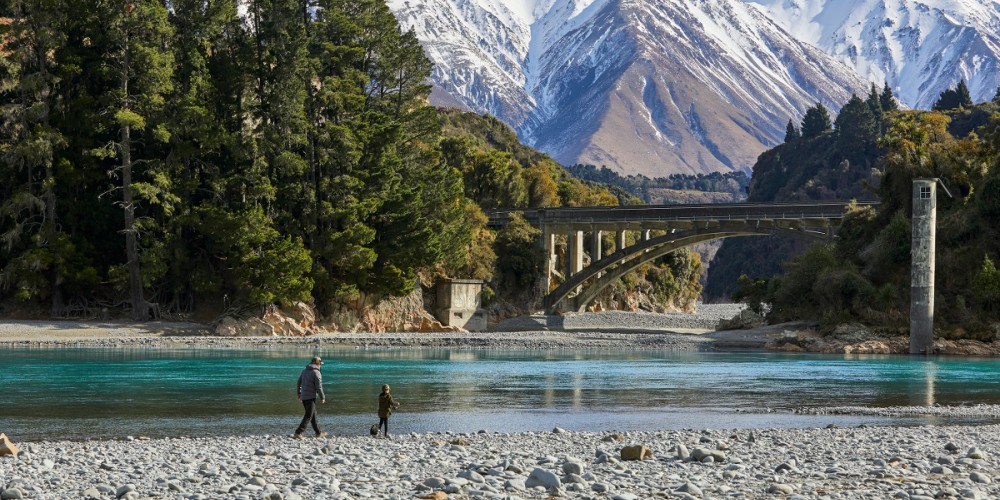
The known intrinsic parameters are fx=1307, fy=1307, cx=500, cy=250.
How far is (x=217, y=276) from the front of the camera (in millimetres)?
71125

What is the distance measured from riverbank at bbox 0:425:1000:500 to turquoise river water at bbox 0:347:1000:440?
167 inches

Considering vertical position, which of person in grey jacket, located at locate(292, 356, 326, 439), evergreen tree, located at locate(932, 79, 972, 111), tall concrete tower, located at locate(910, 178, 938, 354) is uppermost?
evergreen tree, located at locate(932, 79, 972, 111)

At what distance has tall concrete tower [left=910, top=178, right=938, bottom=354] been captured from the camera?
61.8 m

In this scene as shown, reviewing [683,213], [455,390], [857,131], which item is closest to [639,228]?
[683,213]

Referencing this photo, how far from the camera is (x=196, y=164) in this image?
72062 mm

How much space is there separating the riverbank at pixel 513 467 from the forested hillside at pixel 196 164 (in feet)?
147

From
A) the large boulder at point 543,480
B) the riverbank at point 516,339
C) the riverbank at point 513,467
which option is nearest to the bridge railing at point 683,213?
the riverbank at point 516,339

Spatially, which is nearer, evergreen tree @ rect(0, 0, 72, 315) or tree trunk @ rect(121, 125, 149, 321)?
evergreen tree @ rect(0, 0, 72, 315)

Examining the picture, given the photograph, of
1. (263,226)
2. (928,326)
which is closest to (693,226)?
(928,326)

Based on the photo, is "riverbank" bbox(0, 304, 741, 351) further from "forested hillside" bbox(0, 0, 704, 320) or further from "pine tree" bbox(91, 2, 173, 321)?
"pine tree" bbox(91, 2, 173, 321)

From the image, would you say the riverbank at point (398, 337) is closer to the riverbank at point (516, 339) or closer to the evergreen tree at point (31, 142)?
the riverbank at point (516, 339)

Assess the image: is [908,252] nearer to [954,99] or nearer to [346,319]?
[346,319]

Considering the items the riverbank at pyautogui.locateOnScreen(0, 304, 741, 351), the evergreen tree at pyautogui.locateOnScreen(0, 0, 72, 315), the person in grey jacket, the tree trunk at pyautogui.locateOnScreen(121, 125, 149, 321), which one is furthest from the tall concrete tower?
the person in grey jacket

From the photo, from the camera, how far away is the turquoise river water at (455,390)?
29.2 m
